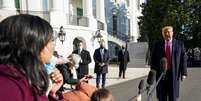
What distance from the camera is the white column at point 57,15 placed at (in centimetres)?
4088

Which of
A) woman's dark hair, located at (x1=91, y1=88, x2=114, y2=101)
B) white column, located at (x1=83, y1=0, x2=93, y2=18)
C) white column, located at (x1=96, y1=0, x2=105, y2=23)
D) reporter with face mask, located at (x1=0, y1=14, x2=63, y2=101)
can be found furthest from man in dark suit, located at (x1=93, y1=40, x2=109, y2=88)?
white column, located at (x1=96, y1=0, x2=105, y2=23)

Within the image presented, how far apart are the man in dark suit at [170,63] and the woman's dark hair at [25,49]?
23.5 feet

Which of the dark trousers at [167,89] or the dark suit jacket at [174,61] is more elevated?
the dark suit jacket at [174,61]

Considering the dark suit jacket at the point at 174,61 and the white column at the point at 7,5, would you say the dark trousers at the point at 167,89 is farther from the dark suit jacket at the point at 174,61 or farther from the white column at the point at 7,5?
the white column at the point at 7,5

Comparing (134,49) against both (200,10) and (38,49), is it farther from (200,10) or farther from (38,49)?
(38,49)

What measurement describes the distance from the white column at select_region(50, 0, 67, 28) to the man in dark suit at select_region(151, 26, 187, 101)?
1228 inches

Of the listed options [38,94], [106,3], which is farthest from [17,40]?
[106,3]

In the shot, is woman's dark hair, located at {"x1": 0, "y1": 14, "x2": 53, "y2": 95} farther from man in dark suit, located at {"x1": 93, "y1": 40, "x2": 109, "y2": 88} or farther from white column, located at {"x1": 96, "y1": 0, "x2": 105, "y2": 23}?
white column, located at {"x1": 96, "y1": 0, "x2": 105, "y2": 23}

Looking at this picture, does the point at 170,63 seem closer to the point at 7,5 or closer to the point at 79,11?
the point at 7,5

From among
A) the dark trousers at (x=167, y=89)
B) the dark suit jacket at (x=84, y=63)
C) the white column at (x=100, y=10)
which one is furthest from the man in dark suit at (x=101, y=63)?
the white column at (x=100, y=10)

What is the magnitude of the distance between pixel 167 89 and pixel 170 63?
52 centimetres

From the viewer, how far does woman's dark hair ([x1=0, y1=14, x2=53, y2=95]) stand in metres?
2.37

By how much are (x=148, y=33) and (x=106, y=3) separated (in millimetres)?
10703

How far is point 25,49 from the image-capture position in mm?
2389
